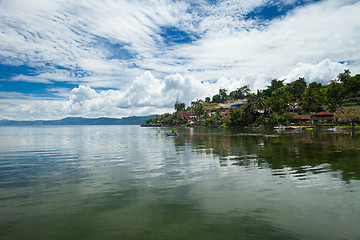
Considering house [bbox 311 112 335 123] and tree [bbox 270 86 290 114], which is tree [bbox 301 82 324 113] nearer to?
house [bbox 311 112 335 123]

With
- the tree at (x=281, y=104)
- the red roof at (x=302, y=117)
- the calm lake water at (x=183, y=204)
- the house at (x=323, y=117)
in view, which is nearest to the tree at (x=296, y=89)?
the tree at (x=281, y=104)

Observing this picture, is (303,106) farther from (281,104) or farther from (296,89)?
(296,89)

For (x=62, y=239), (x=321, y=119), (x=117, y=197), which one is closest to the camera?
(x=62, y=239)

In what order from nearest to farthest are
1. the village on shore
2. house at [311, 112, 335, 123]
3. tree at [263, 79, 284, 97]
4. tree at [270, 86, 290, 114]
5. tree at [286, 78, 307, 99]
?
house at [311, 112, 335, 123]
the village on shore
tree at [270, 86, 290, 114]
tree at [286, 78, 307, 99]
tree at [263, 79, 284, 97]

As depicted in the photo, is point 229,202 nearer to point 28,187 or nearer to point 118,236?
point 118,236

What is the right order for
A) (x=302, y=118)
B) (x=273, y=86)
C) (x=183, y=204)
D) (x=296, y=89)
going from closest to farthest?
(x=183, y=204), (x=302, y=118), (x=296, y=89), (x=273, y=86)

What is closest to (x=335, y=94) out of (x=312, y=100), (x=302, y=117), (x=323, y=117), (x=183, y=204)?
(x=312, y=100)

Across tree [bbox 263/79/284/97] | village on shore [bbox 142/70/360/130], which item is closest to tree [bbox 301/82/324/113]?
village on shore [bbox 142/70/360/130]

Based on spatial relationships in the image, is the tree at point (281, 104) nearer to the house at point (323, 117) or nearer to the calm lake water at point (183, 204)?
the house at point (323, 117)

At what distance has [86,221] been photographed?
9.59 m

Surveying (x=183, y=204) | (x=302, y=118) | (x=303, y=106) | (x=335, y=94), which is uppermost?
(x=335, y=94)

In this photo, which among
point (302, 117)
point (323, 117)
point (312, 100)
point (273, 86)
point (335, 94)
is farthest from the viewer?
point (273, 86)

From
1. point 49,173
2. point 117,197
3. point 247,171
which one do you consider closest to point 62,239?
point 117,197

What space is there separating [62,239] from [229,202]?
27.7ft
